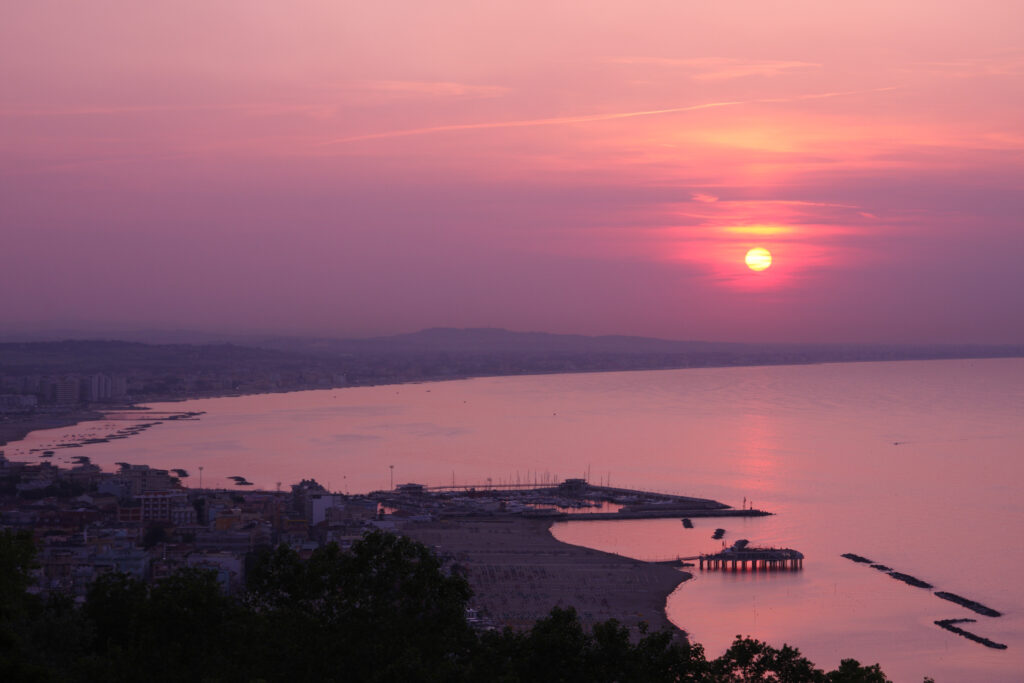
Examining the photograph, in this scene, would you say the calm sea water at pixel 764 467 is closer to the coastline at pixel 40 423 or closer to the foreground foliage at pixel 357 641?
the coastline at pixel 40 423

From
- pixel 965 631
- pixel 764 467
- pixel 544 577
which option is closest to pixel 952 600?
pixel 965 631

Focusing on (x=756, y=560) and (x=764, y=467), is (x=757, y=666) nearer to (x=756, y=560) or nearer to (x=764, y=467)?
(x=756, y=560)

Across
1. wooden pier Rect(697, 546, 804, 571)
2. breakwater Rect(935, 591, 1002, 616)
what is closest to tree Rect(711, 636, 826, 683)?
breakwater Rect(935, 591, 1002, 616)

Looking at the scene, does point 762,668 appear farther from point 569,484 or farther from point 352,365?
point 352,365

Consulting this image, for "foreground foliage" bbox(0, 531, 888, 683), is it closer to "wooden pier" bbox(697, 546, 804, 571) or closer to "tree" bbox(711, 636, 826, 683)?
"tree" bbox(711, 636, 826, 683)

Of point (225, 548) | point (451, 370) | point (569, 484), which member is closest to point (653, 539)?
point (569, 484)

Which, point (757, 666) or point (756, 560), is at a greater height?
point (757, 666)
